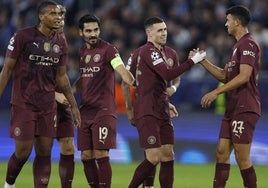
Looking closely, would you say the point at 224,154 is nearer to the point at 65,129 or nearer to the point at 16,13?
the point at 65,129

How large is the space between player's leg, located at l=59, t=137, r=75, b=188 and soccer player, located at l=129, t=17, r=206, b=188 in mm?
846

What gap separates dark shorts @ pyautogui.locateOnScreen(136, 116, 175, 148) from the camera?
10.5m

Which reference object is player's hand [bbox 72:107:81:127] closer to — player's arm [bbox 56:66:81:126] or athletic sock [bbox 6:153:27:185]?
player's arm [bbox 56:66:81:126]

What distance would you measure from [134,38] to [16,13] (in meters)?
2.75

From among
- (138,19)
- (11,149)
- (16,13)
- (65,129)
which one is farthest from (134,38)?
(65,129)

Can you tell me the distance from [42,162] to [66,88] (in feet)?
3.14

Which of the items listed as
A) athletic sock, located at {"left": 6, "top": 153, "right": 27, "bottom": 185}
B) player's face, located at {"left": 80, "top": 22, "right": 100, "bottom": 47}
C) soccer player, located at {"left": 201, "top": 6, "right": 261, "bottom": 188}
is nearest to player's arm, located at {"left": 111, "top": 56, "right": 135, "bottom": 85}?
player's face, located at {"left": 80, "top": 22, "right": 100, "bottom": 47}

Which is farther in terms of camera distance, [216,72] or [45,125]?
[216,72]

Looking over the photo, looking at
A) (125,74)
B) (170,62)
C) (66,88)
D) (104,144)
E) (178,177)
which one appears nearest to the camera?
(125,74)

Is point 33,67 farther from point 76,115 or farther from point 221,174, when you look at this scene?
point 221,174

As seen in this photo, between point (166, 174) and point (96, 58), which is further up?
point (96, 58)

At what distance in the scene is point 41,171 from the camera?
1007 cm

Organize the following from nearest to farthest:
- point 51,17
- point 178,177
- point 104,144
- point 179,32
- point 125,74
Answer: point 51,17
point 125,74
point 104,144
point 178,177
point 179,32

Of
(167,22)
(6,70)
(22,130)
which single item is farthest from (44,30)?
(167,22)
